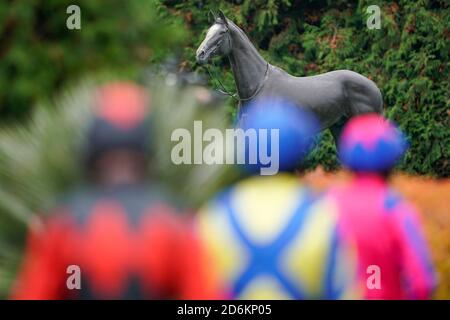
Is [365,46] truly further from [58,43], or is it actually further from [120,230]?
[120,230]

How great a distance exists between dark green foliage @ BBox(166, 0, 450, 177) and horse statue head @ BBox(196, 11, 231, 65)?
283cm

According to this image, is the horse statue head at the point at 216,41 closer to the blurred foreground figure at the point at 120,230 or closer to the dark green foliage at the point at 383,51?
the dark green foliage at the point at 383,51

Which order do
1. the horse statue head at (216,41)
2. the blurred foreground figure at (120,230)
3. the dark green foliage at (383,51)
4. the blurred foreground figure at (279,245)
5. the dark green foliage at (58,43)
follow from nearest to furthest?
the blurred foreground figure at (120,230), the blurred foreground figure at (279,245), the dark green foliage at (58,43), the horse statue head at (216,41), the dark green foliage at (383,51)

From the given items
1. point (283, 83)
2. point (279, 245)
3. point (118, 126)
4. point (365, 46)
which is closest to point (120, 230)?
point (118, 126)

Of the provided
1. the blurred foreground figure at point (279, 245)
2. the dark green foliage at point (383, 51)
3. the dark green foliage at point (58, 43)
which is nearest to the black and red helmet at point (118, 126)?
the blurred foreground figure at point (279, 245)

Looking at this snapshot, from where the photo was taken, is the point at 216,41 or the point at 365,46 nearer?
the point at 216,41

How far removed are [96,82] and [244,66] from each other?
554 cm

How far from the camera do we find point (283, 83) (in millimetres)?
7590

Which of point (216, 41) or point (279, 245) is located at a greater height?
point (216, 41)

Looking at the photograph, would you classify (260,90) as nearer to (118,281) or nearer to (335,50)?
(335,50)

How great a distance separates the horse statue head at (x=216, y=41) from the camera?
742 cm

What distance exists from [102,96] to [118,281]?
34 cm

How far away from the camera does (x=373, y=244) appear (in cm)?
279
